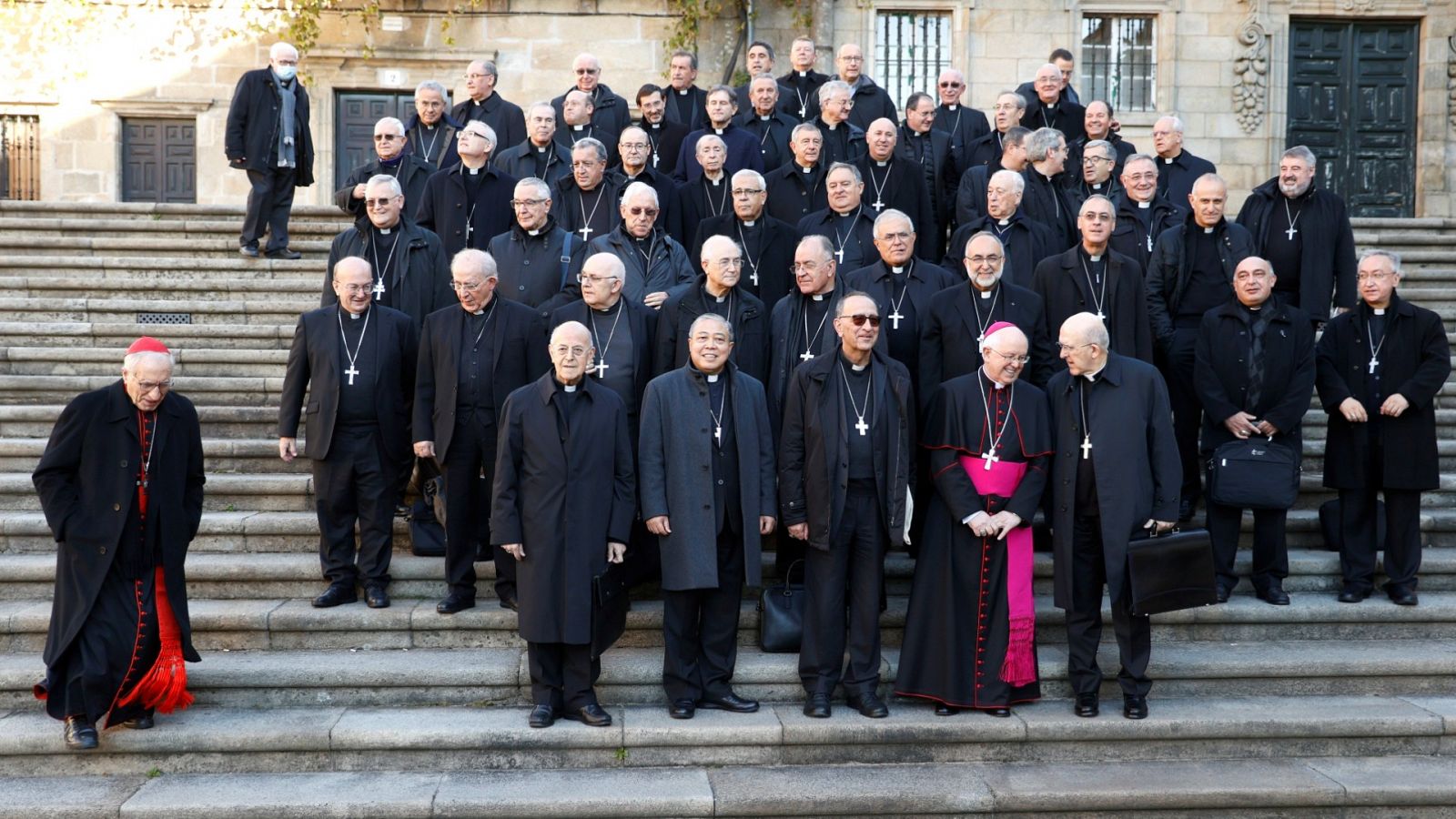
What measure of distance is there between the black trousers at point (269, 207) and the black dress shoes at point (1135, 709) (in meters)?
7.98

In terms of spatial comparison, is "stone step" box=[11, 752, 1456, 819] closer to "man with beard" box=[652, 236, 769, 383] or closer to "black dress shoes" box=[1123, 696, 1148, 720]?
"black dress shoes" box=[1123, 696, 1148, 720]

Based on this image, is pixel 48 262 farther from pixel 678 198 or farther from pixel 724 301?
pixel 724 301

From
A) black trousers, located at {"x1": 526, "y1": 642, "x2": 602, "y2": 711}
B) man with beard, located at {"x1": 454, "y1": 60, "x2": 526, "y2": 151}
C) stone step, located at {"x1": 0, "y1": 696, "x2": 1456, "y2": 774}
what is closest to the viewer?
stone step, located at {"x1": 0, "y1": 696, "x2": 1456, "y2": 774}

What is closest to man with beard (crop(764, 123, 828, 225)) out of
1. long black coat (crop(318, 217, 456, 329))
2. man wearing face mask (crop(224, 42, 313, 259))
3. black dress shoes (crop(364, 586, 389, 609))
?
long black coat (crop(318, 217, 456, 329))

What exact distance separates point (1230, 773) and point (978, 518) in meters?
1.67

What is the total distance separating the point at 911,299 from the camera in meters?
7.86

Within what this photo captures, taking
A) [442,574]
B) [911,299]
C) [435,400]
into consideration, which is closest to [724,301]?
[911,299]

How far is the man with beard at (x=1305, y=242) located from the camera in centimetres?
874

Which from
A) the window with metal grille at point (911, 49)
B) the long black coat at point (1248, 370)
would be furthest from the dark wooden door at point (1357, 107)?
the long black coat at point (1248, 370)

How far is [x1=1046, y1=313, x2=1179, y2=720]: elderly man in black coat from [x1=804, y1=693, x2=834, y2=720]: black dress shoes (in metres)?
1.26

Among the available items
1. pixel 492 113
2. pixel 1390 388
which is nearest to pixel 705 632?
pixel 1390 388

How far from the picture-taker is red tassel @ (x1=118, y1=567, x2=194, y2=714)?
6496mm

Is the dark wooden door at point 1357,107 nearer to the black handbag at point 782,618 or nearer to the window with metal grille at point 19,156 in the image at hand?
the black handbag at point 782,618

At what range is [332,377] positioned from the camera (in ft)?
24.7
